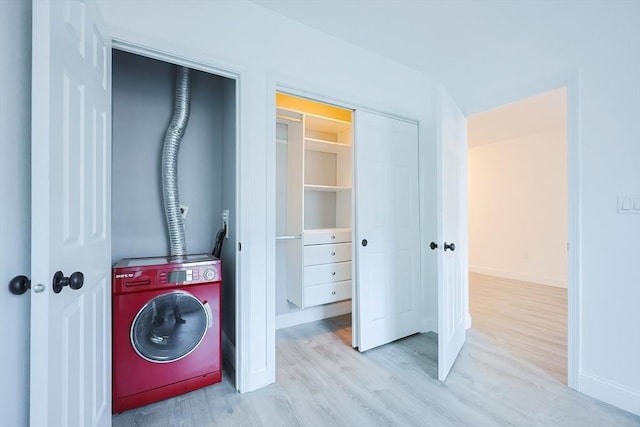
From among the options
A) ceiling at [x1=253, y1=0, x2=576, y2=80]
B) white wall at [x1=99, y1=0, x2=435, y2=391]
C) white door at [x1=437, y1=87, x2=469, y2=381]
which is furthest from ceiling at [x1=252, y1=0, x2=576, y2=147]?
white door at [x1=437, y1=87, x2=469, y2=381]

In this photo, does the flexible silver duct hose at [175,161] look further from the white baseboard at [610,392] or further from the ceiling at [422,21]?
the white baseboard at [610,392]

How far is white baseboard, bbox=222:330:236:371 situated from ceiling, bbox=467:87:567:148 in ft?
10.8

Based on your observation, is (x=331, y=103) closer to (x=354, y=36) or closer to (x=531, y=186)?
(x=354, y=36)

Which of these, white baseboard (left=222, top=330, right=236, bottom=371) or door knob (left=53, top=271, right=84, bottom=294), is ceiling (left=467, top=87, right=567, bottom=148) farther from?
door knob (left=53, top=271, right=84, bottom=294)

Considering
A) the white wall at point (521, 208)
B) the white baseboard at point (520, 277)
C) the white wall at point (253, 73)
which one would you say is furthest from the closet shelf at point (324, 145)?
the white baseboard at point (520, 277)

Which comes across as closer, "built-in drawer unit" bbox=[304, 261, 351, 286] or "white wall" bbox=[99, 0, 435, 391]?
"white wall" bbox=[99, 0, 435, 391]

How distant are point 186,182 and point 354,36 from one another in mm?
1774

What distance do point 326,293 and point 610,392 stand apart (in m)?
2.02

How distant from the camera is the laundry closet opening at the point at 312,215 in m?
2.70

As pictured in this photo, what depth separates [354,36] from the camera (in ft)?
7.22

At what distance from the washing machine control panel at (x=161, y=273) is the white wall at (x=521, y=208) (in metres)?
5.10

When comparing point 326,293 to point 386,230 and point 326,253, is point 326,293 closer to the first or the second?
point 326,253

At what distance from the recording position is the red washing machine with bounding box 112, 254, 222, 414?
1623 mm

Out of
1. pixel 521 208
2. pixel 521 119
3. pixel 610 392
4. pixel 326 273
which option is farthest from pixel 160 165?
pixel 521 208
